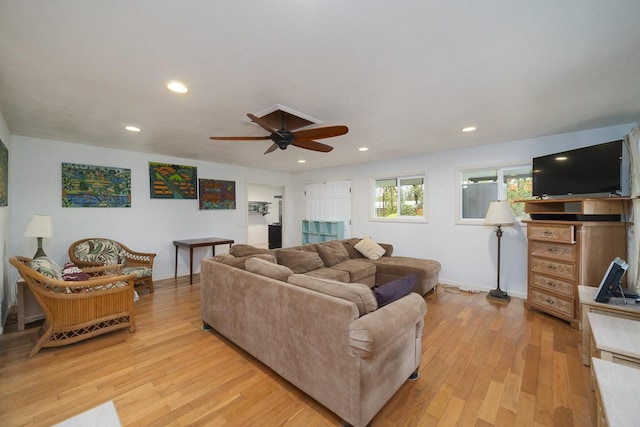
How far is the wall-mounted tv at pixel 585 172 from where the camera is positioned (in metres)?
2.86

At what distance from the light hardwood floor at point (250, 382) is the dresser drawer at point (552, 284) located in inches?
15.7

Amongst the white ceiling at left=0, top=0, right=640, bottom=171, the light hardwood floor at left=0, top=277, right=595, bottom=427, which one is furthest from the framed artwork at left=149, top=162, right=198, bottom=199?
the light hardwood floor at left=0, top=277, right=595, bottom=427

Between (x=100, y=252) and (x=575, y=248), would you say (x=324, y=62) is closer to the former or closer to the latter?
(x=575, y=248)

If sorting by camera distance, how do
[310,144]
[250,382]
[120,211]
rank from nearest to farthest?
1. [250,382]
2. [310,144]
3. [120,211]

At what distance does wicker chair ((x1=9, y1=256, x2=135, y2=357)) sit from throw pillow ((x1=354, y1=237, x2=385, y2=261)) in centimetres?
344

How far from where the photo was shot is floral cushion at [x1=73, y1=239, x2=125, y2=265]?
380cm

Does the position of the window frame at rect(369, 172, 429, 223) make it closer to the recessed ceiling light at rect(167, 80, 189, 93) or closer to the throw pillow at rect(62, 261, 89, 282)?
the recessed ceiling light at rect(167, 80, 189, 93)

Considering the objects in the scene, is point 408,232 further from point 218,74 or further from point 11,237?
point 11,237

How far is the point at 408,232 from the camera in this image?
512cm

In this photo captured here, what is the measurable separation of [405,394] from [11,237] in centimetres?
530

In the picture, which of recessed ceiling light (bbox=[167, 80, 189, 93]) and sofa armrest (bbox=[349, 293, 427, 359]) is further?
recessed ceiling light (bbox=[167, 80, 189, 93])

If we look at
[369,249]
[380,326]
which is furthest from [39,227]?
[369,249]

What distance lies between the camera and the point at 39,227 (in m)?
3.15

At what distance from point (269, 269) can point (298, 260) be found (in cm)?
138
